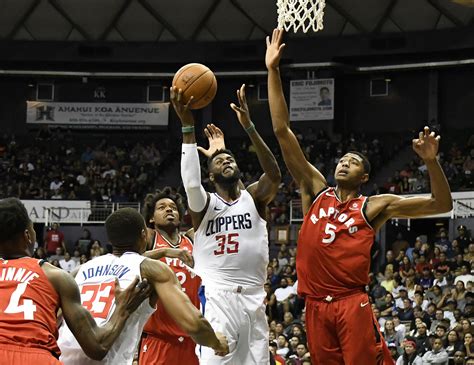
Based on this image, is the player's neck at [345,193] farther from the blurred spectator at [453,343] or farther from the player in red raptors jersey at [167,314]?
the blurred spectator at [453,343]

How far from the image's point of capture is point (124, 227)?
5.41 meters

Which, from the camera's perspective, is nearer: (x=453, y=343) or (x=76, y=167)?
(x=453, y=343)

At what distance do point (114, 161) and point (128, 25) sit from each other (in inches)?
214

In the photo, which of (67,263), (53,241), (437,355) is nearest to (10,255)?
(437,355)

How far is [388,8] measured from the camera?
3091 centimetres

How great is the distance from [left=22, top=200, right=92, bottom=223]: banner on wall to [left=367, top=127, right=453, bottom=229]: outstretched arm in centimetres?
2068

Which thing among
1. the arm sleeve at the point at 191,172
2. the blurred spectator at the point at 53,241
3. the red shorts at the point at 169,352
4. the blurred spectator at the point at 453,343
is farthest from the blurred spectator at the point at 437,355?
the blurred spectator at the point at 53,241

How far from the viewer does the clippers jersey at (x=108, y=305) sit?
17.4ft

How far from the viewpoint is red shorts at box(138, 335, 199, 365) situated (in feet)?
25.7

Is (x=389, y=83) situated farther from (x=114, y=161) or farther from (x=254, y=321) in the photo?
(x=254, y=321)

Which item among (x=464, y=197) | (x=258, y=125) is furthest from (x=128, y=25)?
(x=464, y=197)

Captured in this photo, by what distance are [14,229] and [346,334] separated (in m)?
2.98

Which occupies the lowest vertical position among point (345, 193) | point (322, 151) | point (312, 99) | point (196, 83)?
point (345, 193)

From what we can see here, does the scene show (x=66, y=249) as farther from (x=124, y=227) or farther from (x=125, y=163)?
(x=124, y=227)
